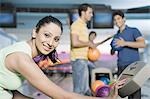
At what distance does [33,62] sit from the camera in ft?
4.76

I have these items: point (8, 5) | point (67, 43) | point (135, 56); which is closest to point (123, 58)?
point (135, 56)

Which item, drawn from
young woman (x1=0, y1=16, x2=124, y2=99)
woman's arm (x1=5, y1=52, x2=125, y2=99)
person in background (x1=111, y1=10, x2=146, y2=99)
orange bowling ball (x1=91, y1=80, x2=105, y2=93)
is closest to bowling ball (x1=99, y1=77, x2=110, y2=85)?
orange bowling ball (x1=91, y1=80, x2=105, y2=93)

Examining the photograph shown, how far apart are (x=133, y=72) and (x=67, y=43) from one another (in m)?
6.86

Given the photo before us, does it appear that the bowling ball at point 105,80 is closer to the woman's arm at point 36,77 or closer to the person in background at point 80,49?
the person in background at point 80,49

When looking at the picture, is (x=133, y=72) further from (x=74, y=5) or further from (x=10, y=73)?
(x=74, y=5)

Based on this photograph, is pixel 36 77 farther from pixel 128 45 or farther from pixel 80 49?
pixel 80 49

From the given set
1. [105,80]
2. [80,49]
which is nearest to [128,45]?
[80,49]

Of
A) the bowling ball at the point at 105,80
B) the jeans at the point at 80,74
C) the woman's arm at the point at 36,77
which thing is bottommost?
the bowling ball at the point at 105,80

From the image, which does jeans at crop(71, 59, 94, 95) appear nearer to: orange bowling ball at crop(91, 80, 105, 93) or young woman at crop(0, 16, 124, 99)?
orange bowling ball at crop(91, 80, 105, 93)

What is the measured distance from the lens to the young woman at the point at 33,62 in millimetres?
1428

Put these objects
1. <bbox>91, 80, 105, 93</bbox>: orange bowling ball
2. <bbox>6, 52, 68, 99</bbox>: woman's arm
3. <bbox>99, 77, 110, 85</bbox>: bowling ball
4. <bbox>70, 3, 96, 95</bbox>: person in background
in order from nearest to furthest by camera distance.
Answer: <bbox>6, 52, 68, 99</bbox>: woman's arm
<bbox>70, 3, 96, 95</bbox>: person in background
<bbox>91, 80, 105, 93</bbox>: orange bowling ball
<bbox>99, 77, 110, 85</bbox>: bowling ball

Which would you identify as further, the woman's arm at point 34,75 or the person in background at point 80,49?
the person in background at point 80,49

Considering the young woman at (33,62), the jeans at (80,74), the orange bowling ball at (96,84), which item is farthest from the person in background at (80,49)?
the young woman at (33,62)

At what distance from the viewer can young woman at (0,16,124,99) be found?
4.68 feet
